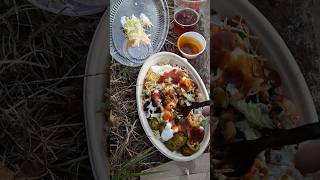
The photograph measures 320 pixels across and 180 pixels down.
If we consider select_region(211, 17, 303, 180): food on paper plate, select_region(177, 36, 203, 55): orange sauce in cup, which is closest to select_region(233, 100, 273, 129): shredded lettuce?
select_region(211, 17, 303, 180): food on paper plate

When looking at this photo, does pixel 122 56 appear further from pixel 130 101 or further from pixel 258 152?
pixel 258 152

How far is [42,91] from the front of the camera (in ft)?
5.30

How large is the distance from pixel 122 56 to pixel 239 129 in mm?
419

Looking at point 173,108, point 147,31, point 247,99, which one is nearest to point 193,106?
point 173,108

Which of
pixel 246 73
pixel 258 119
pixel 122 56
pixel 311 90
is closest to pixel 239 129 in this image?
pixel 258 119

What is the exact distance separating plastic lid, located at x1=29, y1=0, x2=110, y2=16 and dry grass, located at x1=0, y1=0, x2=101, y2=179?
22mm

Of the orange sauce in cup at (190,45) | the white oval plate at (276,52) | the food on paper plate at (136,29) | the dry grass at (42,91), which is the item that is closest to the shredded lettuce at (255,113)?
the white oval plate at (276,52)

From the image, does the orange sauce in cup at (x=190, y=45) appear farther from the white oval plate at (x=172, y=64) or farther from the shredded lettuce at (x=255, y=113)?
the shredded lettuce at (x=255, y=113)

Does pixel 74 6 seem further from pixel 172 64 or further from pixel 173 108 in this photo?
pixel 173 108

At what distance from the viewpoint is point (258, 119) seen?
141 centimetres

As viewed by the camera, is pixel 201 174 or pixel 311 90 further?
pixel 311 90

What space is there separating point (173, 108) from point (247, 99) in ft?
0.73

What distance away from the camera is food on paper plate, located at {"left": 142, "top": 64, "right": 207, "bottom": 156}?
1423 mm

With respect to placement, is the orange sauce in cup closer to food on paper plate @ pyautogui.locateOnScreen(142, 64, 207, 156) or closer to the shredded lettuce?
food on paper plate @ pyautogui.locateOnScreen(142, 64, 207, 156)
